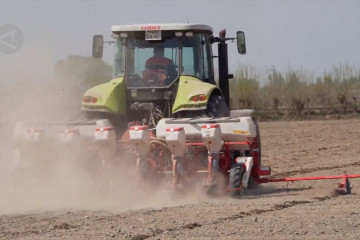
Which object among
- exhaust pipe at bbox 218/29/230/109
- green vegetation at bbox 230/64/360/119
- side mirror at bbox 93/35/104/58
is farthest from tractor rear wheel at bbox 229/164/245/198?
green vegetation at bbox 230/64/360/119

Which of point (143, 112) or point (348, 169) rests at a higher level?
point (143, 112)

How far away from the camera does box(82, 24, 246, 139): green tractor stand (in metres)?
11.7

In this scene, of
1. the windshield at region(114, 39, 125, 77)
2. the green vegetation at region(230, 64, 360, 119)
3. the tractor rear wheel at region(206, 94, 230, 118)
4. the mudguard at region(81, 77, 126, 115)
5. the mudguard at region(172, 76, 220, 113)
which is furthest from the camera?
the green vegetation at region(230, 64, 360, 119)

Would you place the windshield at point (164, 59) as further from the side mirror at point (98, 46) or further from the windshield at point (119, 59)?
the side mirror at point (98, 46)

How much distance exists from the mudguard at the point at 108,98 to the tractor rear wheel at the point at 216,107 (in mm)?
1333

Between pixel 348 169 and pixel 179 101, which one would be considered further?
pixel 348 169

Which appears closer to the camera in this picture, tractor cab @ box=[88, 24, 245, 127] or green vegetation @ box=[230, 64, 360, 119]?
tractor cab @ box=[88, 24, 245, 127]

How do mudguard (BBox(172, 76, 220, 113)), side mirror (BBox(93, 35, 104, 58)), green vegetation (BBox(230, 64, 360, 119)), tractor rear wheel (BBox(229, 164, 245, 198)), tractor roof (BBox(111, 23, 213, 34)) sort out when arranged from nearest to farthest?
1. tractor rear wheel (BBox(229, 164, 245, 198))
2. mudguard (BBox(172, 76, 220, 113))
3. tractor roof (BBox(111, 23, 213, 34))
4. side mirror (BBox(93, 35, 104, 58))
5. green vegetation (BBox(230, 64, 360, 119))

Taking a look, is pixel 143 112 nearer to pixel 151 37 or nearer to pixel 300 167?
pixel 151 37

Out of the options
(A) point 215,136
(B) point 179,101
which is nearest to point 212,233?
(A) point 215,136

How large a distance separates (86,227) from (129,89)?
14.3 feet

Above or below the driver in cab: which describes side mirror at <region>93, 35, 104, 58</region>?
above

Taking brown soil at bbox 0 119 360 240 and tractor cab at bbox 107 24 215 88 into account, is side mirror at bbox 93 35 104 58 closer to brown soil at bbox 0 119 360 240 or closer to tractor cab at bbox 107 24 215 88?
tractor cab at bbox 107 24 215 88

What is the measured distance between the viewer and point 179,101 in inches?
446
